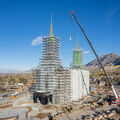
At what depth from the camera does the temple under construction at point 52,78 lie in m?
44.1

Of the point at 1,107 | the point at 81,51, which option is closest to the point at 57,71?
the point at 1,107

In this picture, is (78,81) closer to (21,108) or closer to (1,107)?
(21,108)

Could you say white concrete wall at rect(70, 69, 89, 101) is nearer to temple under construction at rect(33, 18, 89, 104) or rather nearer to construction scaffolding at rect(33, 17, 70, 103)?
temple under construction at rect(33, 18, 89, 104)

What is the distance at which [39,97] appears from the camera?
143 feet

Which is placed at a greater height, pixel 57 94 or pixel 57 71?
pixel 57 71

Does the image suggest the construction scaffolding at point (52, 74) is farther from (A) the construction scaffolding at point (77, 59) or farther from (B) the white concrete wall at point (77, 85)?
(A) the construction scaffolding at point (77, 59)

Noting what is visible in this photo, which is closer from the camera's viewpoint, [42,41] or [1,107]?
[1,107]

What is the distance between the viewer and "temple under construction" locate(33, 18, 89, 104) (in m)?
44.1

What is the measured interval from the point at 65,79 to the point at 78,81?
7224mm

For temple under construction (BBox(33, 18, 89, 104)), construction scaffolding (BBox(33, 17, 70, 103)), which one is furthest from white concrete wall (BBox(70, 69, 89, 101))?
construction scaffolding (BBox(33, 17, 70, 103))

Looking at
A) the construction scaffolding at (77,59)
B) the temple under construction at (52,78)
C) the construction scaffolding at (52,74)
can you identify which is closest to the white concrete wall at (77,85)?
the temple under construction at (52,78)

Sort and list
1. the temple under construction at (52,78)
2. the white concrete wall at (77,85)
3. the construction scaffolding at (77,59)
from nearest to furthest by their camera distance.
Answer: the temple under construction at (52,78), the white concrete wall at (77,85), the construction scaffolding at (77,59)

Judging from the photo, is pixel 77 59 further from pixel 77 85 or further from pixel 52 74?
pixel 52 74

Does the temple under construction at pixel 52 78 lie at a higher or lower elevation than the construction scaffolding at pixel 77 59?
lower
